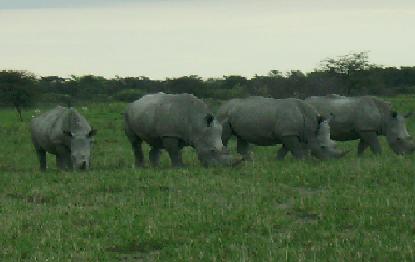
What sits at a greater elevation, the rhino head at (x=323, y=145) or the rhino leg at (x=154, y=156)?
the rhino head at (x=323, y=145)

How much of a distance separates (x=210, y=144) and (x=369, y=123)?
597cm

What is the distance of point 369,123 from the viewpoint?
19.8 meters

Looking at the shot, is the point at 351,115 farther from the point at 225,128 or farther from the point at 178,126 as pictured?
the point at 178,126

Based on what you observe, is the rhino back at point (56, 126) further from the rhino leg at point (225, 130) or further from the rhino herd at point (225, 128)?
the rhino leg at point (225, 130)

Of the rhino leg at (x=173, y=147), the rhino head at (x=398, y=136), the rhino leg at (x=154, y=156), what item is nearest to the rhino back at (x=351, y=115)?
the rhino head at (x=398, y=136)

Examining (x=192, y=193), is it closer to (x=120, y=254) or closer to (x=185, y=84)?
(x=120, y=254)

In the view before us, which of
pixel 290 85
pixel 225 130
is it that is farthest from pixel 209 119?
pixel 290 85

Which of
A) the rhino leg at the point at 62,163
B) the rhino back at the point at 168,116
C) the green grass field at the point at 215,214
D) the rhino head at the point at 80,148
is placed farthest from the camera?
the rhino leg at the point at 62,163

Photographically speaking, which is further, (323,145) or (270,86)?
(270,86)

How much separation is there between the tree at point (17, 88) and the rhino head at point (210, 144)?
33956 mm

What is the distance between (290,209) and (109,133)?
2139 cm

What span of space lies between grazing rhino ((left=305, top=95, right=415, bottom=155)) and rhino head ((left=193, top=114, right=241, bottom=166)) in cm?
516

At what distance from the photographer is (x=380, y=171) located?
1355 centimetres

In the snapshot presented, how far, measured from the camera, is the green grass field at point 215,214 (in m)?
7.49
